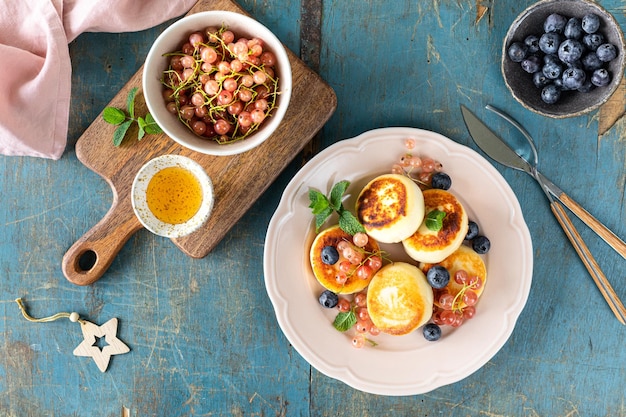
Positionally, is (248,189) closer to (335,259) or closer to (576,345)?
(335,259)

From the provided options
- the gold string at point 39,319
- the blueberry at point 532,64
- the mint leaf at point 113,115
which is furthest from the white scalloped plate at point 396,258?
the gold string at point 39,319

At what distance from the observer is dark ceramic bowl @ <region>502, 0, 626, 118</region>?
1252 millimetres

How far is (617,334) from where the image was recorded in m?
1.45

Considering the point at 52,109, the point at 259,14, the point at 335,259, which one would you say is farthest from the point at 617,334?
the point at 52,109

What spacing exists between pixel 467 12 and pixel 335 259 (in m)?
0.74

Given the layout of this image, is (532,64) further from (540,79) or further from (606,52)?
(606,52)

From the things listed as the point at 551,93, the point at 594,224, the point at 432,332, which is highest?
the point at 551,93

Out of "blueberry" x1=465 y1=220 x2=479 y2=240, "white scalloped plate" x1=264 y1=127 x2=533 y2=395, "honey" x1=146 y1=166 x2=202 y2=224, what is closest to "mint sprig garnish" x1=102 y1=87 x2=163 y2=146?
"honey" x1=146 y1=166 x2=202 y2=224

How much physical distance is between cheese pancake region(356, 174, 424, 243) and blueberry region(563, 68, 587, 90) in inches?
17.1

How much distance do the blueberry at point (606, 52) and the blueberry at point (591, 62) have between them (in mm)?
15

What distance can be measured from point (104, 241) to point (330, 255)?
581 mm

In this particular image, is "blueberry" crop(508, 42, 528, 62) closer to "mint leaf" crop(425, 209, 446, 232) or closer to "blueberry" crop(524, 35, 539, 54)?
"blueberry" crop(524, 35, 539, 54)

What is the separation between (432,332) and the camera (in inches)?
52.8

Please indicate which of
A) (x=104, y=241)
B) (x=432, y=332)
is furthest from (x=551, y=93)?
(x=104, y=241)
